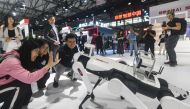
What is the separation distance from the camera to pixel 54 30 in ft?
14.5

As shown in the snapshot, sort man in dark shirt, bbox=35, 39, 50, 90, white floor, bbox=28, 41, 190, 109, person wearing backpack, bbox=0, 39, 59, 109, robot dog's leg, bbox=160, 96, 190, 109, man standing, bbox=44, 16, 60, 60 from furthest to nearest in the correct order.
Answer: man standing, bbox=44, 16, 60, 60 → man in dark shirt, bbox=35, 39, 50, 90 → white floor, bbox=28, 41, 190, 109 → person wearing backpack, bbox=0, 39, 59, 109 → robot dog's leg, bbox=160, 96, 190, 109

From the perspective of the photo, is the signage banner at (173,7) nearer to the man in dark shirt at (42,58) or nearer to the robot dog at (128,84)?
the man in dark shirt at (42,58)

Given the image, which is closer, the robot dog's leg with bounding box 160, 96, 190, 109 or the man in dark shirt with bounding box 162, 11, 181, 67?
the robot dog's leg with bounding box 160, 96, 190, 109

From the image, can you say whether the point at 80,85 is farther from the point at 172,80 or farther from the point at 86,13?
the point at 86,13

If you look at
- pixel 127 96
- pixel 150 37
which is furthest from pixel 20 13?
pixel 127 96

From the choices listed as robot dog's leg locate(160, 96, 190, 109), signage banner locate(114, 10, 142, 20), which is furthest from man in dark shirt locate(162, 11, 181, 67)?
signage banner locate(114, 10, 142, 20)

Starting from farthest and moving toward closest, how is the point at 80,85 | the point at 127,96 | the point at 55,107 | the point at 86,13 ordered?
the point at 86,13 → the point at 80,85 → the point at 55,107 → the point at 127,96

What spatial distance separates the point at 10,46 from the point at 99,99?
2387 millimetres

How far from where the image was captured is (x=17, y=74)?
1.61 m

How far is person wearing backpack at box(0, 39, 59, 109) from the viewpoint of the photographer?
161 centimetres

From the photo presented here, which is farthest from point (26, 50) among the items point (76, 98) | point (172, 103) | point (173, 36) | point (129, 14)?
point (129, 14)

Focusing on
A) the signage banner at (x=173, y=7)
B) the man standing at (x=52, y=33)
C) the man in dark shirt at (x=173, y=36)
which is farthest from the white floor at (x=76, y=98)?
the signage banner at (x=173, y=7)

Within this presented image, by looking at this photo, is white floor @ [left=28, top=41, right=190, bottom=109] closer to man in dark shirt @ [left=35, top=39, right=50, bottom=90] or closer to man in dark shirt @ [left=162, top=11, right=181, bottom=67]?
man in dark shirt @ [left=35, top=39, right=50, bottom=90]

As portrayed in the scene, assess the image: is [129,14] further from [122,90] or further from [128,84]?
[122,90]
